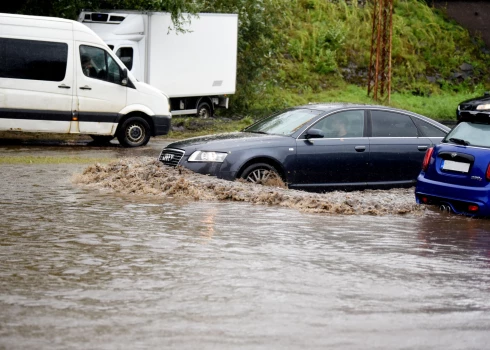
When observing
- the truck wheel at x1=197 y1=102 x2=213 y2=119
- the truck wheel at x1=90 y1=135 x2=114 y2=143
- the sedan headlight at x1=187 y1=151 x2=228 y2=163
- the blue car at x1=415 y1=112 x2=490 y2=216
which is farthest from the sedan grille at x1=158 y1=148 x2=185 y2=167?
the truck wheel at x1=197 y1=102 x2=213 y2=119

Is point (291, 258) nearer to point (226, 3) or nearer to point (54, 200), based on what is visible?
point (54, 200)

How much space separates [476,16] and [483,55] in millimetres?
1951

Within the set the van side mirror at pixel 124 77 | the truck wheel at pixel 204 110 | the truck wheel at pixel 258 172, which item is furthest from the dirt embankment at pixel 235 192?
the truck wheel at pixel 204 110

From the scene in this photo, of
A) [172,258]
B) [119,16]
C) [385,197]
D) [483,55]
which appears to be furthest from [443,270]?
[483,55]

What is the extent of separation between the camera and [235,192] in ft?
43.5

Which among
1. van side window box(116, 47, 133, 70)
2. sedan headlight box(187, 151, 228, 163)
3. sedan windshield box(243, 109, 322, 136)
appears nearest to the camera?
sedan headlight box(187, 151, 228, 163)

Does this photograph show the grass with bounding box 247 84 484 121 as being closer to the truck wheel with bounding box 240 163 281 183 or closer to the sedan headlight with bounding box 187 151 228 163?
the truck wheel with bounding box 240 163 281 183

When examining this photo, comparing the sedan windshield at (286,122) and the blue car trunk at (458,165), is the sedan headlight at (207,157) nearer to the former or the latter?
the sedan windshield at (286,122)

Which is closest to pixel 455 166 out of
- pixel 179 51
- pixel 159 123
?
pixel 159 123

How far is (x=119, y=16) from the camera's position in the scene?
25891 millimetres

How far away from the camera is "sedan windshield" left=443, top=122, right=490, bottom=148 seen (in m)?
12.1

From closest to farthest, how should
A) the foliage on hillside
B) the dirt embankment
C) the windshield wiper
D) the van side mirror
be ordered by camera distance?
the windshield wiper < the dirt embankment < the van side mirror < the foliage on hillside

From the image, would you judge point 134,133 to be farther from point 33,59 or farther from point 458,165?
point 458,165

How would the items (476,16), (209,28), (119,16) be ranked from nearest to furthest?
(119,16) < (209,28) < (476,16)
